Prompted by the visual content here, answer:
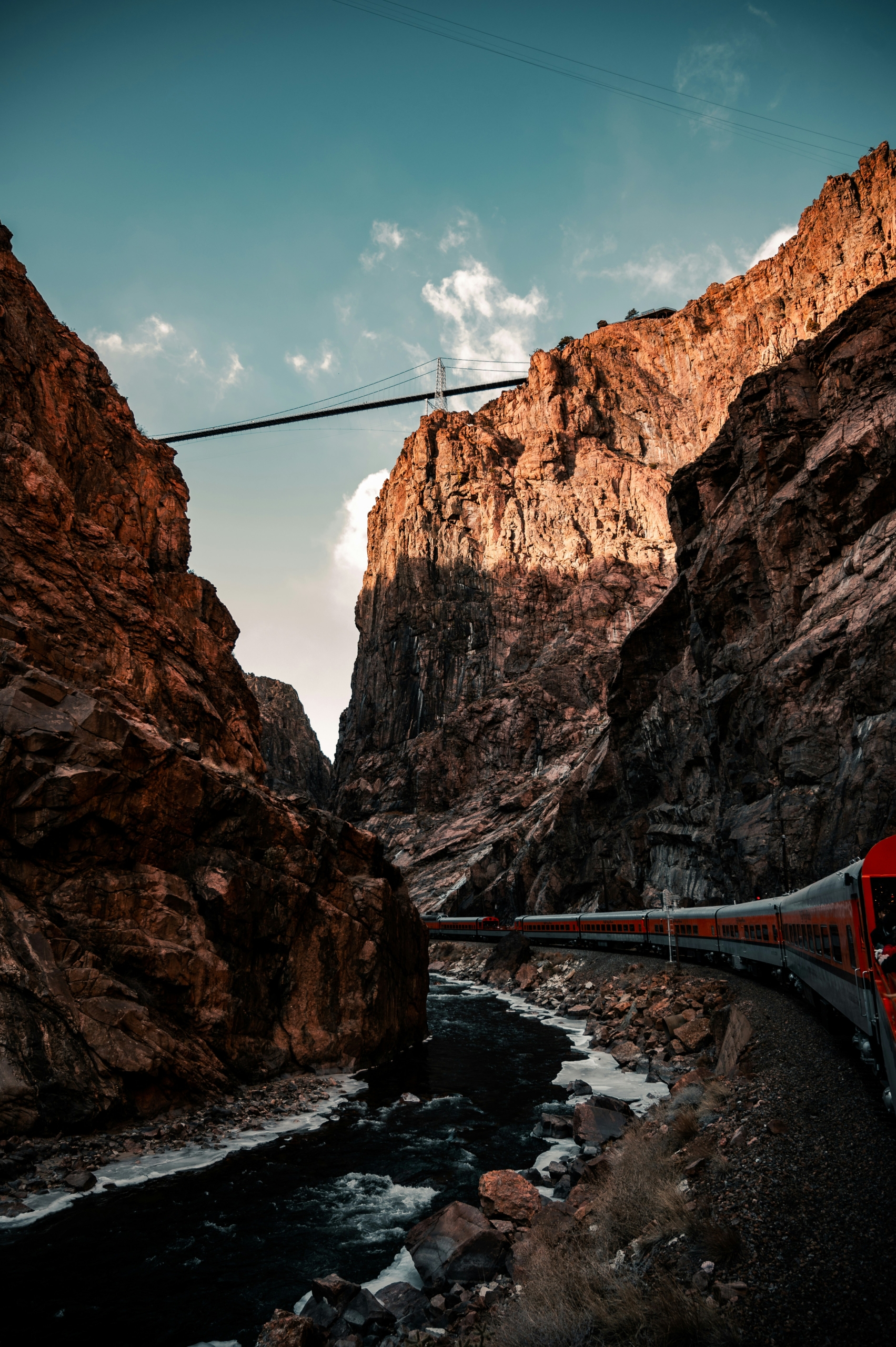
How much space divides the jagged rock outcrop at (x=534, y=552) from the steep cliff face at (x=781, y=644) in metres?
22.3

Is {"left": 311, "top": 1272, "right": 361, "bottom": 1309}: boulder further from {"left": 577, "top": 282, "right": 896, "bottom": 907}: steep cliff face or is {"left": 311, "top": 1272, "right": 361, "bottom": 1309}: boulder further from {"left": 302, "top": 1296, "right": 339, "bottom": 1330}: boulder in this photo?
{"left": 577, "top": 282, "right": 896, "bottom": 907}: steep cliff face

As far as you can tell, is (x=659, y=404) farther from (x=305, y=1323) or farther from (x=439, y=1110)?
(x=305, y=1323)

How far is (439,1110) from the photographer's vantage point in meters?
17.2

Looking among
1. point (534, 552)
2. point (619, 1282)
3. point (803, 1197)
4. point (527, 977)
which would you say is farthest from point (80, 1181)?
point (534, 552)

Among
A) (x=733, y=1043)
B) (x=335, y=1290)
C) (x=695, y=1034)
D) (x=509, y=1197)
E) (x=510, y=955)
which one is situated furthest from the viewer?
(x=510, y=955)

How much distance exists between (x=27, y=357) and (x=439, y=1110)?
32.7 m

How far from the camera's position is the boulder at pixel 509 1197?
10141 millimetres

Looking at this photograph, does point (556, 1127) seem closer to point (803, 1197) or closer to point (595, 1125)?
point (595, 1125)

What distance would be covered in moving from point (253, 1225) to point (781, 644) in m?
32.4

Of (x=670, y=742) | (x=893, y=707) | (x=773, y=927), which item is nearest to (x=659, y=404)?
(x=670, y=742)

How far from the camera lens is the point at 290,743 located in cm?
14812

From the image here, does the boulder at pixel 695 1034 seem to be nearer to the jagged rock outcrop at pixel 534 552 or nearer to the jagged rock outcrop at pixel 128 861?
the jagged rock outcrop at pixel 128 861

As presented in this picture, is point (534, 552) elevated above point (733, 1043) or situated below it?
above

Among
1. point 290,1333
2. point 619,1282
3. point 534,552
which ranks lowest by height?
point 290,1333
